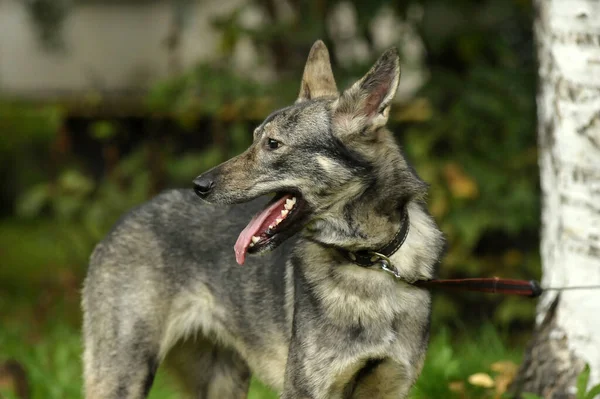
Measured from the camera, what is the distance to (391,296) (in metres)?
3.94

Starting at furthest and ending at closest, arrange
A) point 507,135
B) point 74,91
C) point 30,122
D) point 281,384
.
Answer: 1. point 74,91
2. point 30,122
3. point 507,135
4. point 281,384

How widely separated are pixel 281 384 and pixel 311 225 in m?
0.87

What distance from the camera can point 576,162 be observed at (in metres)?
4.43

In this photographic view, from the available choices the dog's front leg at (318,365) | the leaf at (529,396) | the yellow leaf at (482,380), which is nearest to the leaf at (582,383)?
the leaf at (529,396)

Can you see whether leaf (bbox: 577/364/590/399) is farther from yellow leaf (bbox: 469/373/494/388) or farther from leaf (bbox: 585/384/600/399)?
yellow leaf (bbox: 469/373/494/388)

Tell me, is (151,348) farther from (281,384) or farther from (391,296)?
(391,296)

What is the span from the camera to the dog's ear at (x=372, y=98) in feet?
12.0

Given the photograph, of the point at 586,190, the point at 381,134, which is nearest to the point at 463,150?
the point at 586,190

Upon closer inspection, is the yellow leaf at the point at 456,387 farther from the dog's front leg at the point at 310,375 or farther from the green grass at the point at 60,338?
the dog's front leg at the point at 310,375

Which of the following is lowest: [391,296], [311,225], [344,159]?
[391,296]

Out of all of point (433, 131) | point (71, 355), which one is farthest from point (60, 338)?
point (433, 131)

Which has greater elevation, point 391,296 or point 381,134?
point 381,134

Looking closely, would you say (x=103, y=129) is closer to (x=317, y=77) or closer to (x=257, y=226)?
(x=317, y=77)

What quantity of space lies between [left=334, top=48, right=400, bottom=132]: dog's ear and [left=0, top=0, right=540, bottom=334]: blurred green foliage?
2.85 m
